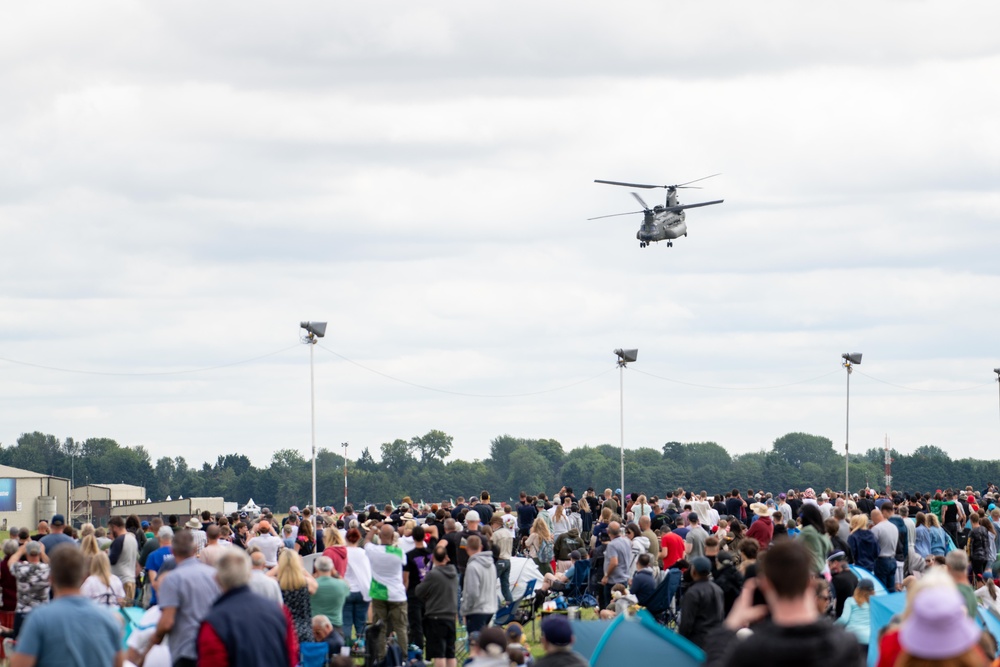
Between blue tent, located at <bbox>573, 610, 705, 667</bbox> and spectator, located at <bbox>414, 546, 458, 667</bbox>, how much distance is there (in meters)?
3.47

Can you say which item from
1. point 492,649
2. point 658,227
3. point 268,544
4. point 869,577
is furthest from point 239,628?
point 658,227

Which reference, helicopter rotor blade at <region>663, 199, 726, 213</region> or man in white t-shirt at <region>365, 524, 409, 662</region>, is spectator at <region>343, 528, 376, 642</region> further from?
helicopter rotor blade at <region>663, 199, 726, 213</region>

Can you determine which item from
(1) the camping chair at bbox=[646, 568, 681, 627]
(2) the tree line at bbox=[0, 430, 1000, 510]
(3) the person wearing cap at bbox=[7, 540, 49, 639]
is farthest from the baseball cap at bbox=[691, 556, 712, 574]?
(2) the tree line at bbox=[0, 430, 1000, 510]

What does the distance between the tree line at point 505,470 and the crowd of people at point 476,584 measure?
93700 mm

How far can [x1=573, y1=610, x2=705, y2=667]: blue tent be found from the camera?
405 inches

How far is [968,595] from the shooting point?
991 centimetres

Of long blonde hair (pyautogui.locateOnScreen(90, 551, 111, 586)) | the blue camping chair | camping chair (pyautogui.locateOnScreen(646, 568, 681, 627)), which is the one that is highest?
long blonde hair (pyautogui.locateOnScreen(90, 551, 111, 586))

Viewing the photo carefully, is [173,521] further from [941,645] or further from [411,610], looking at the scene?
[941,645]

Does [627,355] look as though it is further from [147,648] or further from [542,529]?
[147,648]

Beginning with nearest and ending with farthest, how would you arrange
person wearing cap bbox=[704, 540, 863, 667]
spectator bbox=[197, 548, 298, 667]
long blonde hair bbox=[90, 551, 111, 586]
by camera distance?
1. person wearing cap bbox=[704, 540, 863, 667]
2. spectator bbox=[197, 548, 298, 667]
3. long blonde hair bbox=[90, 551, 111, 586]

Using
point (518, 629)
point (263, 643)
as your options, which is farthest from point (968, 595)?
point (263, 643)

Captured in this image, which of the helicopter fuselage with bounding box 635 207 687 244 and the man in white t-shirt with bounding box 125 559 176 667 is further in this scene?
the helicopter fuselage with bounding box 635 207 687 244

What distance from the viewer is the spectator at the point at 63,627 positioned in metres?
7.38

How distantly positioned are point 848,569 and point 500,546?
581 cm
